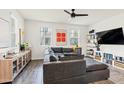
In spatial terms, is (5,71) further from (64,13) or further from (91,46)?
(91,46)

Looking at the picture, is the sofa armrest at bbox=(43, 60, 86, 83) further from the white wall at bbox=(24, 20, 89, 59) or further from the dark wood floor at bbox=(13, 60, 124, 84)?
the white wall at bbox=(24, 20, 89, 59)

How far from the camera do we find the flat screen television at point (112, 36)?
197 inches

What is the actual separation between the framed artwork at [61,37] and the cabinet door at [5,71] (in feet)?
17.9

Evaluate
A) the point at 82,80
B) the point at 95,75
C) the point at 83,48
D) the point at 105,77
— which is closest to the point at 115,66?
the point at 105,77

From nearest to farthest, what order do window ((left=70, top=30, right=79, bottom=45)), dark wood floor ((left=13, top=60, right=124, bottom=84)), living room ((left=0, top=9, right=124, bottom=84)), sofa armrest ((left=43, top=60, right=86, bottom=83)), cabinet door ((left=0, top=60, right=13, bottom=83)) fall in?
sofa armrest ((left=43, top=60, right=86, bottom=83)) < living room ((left=0, top=9, right=124, bottom=84)) < cabinet door ((left=0, top=60, right=13, bottom=83)) < dark wood floor ((left=13, top=60, right=124, bottom=84)) < window ((left=70, top=30, right=79, bottom=45))

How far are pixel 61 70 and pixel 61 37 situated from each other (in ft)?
20.1

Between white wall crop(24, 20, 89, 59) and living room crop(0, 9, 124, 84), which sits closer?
living room crop(0, 9, 124, 84)

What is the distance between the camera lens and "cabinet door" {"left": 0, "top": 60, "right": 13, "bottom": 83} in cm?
332

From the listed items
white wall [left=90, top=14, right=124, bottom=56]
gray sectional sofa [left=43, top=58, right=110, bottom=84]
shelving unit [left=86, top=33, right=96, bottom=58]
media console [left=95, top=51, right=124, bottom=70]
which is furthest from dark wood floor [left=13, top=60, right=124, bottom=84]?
shelving unit [left=86, top=33, right=96, bottom=58]

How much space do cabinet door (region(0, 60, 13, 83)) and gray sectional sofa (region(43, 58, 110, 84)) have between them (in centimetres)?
130

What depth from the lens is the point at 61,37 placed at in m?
8.76

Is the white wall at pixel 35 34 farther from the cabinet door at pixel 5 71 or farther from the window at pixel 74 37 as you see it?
the cabinet door at pixel 5 71
